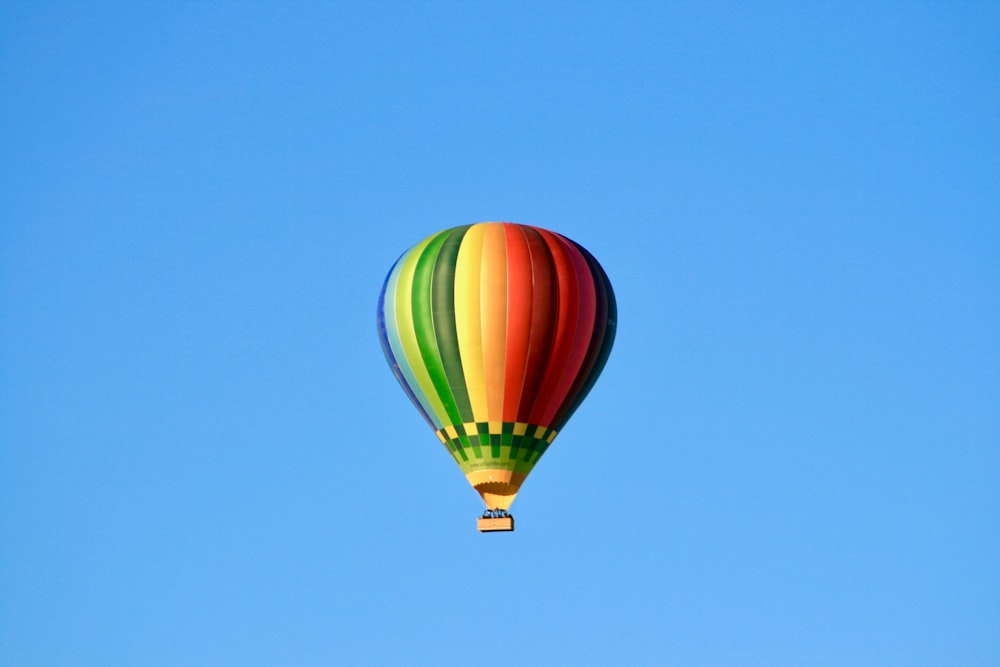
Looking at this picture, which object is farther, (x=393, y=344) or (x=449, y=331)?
(x=393, y=344)

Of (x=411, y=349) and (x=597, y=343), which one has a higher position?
(x=597, y=343)

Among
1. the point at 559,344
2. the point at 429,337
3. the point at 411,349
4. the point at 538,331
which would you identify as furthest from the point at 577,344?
the point at 411,349

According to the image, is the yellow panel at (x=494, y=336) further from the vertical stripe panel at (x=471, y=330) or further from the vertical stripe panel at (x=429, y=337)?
the vertical stripe panel at (x=429, y=337)

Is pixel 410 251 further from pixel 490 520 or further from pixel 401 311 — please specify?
pixel 490 520

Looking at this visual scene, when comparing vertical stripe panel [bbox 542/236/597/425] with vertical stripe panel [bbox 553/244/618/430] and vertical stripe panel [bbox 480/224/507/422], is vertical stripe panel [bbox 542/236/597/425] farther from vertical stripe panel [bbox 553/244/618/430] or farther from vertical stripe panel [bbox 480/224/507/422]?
vertical stripe panel [bbox 480/224/507/422]

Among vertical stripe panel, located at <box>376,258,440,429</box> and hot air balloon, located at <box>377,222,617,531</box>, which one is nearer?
hot air balloon, located at <box>377,222,617,531</box>

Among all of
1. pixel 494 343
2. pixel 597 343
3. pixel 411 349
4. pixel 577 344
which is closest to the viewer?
pixel 494 343

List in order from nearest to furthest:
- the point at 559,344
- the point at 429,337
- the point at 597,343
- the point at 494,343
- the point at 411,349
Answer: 1. the point at 494,343
2. the point at 429,337
3. the point at 559,344
4. the point at 411,349
5. the point at 597,343

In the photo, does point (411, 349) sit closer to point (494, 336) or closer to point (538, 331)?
point (494, 336)

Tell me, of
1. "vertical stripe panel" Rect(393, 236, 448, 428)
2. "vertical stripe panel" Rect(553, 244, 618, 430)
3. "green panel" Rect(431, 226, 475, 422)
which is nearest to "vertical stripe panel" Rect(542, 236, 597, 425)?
"vertical stripe panel" Rect(553, 244, 618, 430)
